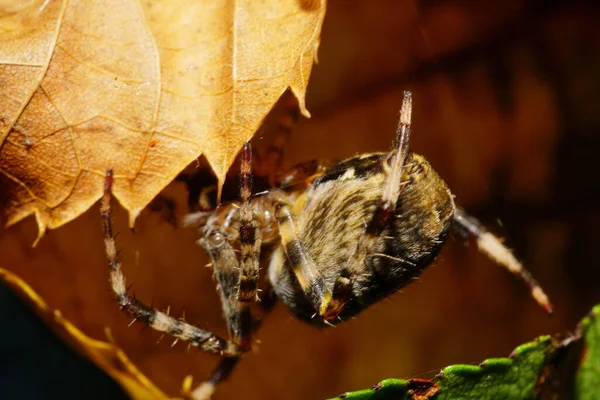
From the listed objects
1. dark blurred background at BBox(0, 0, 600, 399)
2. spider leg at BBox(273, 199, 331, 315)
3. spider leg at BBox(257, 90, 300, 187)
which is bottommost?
dark blurred background at BBox(0, 0, 600, 399)

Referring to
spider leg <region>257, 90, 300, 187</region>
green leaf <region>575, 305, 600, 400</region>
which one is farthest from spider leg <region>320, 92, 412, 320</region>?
green leaf <region>575, 305, 600, 400</region>

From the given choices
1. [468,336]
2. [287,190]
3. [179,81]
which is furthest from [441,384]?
[468,336]

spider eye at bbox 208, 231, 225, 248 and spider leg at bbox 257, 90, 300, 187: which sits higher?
spider leg at bbox 257, 90, 300, 187

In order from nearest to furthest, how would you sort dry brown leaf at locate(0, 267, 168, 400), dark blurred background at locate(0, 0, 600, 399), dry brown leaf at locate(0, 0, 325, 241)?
dry brown leaf at locate(0, 0, 325, 241)
dry brown leaf at locate(0, 267, 168, 400)
dark blurred background at locate(0, 0, 600, 399)

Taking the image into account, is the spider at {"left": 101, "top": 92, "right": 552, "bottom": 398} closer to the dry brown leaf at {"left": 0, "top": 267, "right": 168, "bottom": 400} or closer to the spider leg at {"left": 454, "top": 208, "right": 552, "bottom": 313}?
the spider leg at {"left": 454, "top": 208, "right": 552, "bottom": 313}

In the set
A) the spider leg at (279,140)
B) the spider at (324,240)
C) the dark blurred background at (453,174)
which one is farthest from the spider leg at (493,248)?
the spider leg at (279,140)

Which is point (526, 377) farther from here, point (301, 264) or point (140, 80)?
point (140, 80)

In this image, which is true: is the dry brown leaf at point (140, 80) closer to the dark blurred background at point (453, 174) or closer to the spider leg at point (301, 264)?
the spider leg at point (301, 264)
